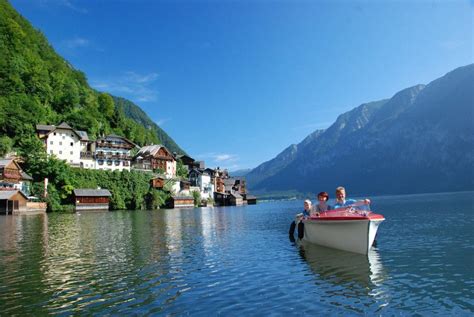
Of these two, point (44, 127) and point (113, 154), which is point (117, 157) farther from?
point (44, 127)

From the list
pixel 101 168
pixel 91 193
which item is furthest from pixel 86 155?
pixel 91 193

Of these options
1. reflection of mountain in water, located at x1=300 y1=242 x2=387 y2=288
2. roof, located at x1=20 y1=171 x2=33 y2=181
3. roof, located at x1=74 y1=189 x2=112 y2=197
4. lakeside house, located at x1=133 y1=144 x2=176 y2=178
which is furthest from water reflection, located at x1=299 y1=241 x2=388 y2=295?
lakeside house, located at x1=133 y1=144 x2=176 y2=178

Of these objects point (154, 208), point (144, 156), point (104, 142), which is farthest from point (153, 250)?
point (144, 156)

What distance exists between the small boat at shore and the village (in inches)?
2547

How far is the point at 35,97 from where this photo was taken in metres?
109

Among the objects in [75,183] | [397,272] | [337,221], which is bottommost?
[397,272]

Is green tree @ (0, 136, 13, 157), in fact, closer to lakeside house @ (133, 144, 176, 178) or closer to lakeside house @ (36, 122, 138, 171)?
lakeside house @ (36, 122, 138, 171)

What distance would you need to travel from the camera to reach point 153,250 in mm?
25906

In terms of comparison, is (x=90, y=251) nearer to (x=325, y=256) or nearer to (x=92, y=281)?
(x=92, y=281)

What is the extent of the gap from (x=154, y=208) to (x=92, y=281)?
302ft

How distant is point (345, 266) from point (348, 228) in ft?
13.5

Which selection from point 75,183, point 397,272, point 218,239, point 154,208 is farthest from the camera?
point 154,208

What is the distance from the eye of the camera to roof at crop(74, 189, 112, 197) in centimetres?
8957

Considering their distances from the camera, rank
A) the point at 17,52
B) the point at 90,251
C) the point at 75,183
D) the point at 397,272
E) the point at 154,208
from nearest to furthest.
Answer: the point at 397,272, the point at 90,251, the point at 75,183, the point at 154,208, the point at 17,52
